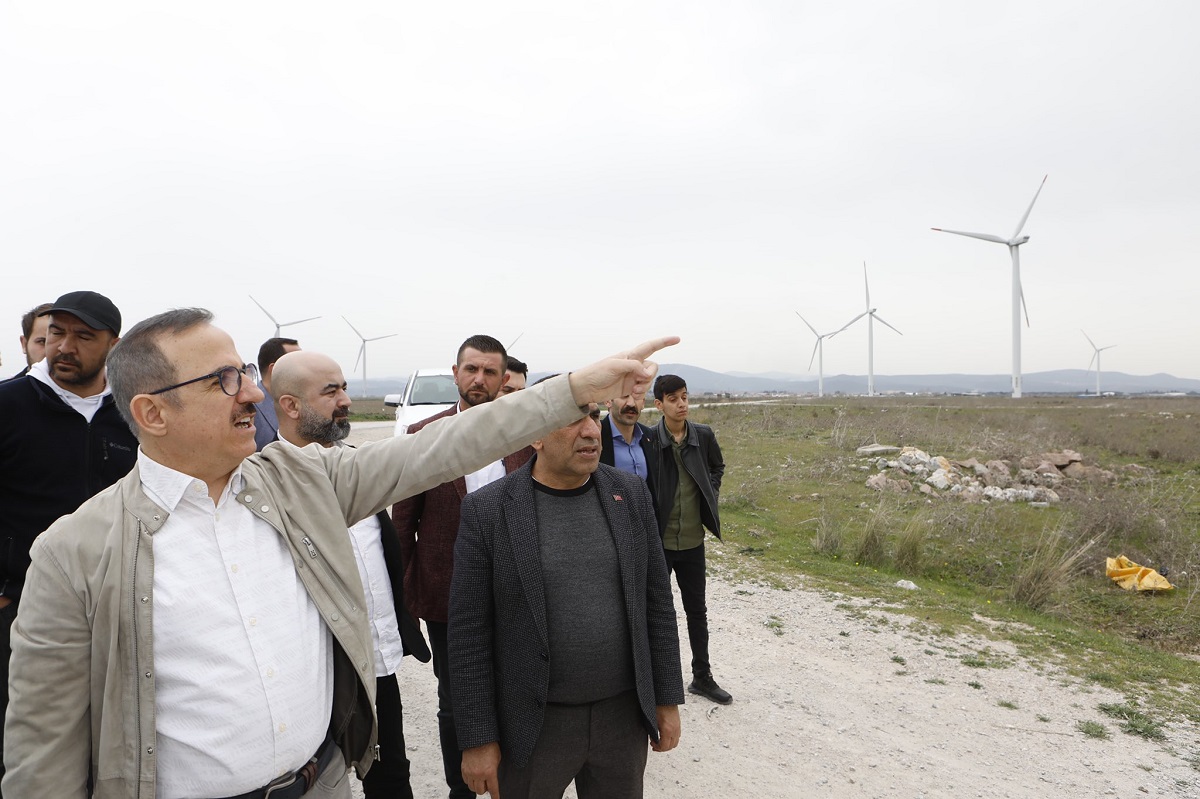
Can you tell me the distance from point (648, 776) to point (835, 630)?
120 inches

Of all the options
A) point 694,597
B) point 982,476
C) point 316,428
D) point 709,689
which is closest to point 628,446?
point 694,597

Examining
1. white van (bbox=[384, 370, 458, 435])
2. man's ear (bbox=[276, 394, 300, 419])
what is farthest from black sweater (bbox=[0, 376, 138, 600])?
white van (bbox=[384, 370, 458, 435])

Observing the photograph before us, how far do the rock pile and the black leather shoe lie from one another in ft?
33.4

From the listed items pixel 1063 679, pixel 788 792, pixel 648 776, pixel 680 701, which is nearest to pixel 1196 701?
pixel 1063 679

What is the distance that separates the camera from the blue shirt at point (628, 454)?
475 centimetres

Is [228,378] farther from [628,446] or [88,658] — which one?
[628,446]

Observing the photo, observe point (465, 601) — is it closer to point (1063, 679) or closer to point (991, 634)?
point (1063, 679)

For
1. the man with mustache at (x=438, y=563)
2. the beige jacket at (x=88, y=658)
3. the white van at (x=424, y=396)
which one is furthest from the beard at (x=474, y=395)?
the white van at (x=424, y=396)

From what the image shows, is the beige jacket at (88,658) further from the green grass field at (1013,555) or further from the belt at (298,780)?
the green grass field at (1013,555)

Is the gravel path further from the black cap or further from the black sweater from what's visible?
the black cap

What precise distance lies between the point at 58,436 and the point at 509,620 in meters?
2.05

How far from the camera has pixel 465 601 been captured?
2525 millimetres

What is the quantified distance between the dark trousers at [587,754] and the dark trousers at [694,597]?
2.30 m

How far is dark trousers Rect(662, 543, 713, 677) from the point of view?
482cm
